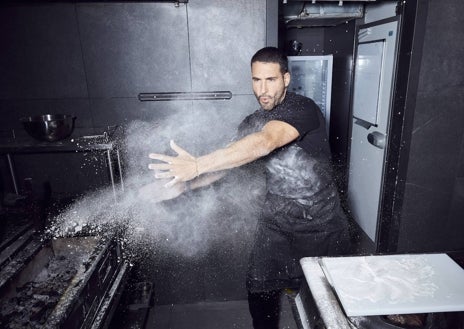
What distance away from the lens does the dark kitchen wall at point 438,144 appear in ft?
10.1

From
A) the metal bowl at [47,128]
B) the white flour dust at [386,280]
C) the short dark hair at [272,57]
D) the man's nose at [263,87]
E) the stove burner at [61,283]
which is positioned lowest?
the stove burner at [61,283]

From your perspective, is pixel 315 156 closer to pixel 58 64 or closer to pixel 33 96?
pixel 58 64

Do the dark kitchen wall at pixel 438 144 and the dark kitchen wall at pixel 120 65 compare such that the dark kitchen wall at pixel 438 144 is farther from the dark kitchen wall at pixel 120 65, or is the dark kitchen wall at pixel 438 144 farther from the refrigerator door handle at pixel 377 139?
the dark kitchen wall at pixel 120 65

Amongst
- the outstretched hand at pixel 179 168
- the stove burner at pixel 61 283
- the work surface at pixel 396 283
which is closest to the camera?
the work surface at pixel 396 283

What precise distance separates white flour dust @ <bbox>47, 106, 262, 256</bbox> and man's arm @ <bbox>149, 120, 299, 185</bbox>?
37.8 inches

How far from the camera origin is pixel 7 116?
10.4 ft

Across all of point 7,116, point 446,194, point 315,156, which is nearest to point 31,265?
point 7,116

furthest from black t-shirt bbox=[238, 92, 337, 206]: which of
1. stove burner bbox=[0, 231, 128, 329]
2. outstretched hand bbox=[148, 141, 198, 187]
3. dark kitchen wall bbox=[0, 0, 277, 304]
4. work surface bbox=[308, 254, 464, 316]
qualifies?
stove burner bbox=[0, 231, 128, 329]

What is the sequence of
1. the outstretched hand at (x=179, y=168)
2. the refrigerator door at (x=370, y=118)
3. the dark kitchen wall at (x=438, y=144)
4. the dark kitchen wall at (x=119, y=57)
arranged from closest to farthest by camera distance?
the outstretched hand at (x=179, y=168) < the dark kitchen wall at (x=119, y=57) < the dark kitchen wall at (x=438, y=144) < the refrigerator door at (x=370, y=118)

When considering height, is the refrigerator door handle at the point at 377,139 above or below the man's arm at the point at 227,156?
→ below

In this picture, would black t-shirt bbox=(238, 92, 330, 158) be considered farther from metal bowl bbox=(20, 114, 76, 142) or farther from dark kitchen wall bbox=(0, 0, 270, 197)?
metal bowl bbox=(20, 114, 76, 142)

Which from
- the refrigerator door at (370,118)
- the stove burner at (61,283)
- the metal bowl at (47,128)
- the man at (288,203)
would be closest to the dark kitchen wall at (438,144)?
the refrigerator door at (370,118)

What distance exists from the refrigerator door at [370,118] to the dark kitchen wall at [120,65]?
6.24ft

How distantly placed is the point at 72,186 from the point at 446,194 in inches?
156
